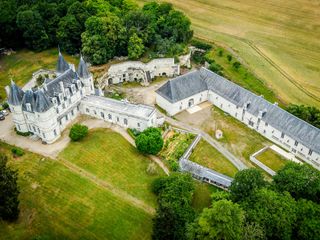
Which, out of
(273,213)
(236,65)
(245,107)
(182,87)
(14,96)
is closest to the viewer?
(273,213)

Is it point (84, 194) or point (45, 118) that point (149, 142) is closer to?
point (84, 194)

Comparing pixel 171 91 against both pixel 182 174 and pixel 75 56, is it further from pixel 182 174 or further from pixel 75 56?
pixel 75 56

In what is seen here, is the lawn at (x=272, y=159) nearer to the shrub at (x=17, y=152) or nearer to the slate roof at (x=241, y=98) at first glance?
the slate roof at (x=241, y=98)

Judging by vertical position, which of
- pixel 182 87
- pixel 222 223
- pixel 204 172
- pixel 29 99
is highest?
pixel 29 99

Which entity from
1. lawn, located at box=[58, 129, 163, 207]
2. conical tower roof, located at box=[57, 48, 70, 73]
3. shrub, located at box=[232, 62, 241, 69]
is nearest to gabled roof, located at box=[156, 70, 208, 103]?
lawn, located at box=[58, 129, 163, 207]

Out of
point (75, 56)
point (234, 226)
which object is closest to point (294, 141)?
point (234, 226)

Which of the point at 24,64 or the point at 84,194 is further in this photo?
the point at 24,64

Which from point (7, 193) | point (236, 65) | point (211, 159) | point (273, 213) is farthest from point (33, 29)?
point (273, 213)
